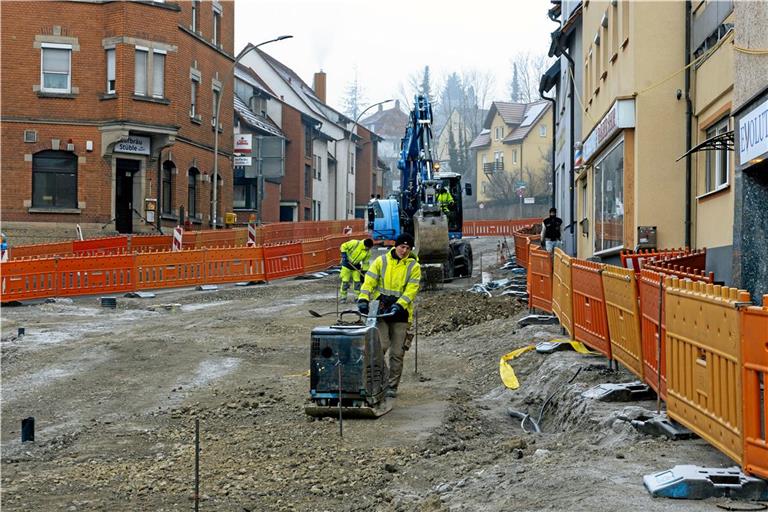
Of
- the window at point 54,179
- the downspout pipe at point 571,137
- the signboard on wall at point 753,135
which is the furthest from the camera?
the window at point 54,179

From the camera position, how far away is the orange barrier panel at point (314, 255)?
3275cm

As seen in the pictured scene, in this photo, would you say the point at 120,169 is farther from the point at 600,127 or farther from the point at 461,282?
the point at 600,127

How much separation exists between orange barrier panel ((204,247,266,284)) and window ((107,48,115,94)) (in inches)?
442

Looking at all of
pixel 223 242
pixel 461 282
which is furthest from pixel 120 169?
pixel 461 282

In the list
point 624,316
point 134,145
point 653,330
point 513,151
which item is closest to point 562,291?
point 624,316

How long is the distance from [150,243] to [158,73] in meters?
7.66

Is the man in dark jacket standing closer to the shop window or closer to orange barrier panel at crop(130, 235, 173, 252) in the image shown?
orange barrier panel at crop(130, 235, 173, 252)

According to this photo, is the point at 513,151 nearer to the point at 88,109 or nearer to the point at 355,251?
the point at 88,109

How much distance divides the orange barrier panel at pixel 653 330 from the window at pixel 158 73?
101 ft

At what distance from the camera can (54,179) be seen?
118 feet

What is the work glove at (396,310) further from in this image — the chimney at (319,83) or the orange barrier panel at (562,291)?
the chimney at (319,83)

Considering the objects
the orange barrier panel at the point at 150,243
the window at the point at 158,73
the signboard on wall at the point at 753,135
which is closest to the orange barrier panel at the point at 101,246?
the orange barrier panel at the point at 150,243

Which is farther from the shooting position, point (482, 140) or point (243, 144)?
point (482, 140)

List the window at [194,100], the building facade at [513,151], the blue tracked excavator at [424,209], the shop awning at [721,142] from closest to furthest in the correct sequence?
the shop awning at [721,142], the blue tracked excavator at [424,209], the window at [194,100], the building facade at [513,151]
